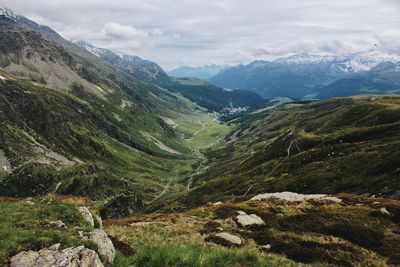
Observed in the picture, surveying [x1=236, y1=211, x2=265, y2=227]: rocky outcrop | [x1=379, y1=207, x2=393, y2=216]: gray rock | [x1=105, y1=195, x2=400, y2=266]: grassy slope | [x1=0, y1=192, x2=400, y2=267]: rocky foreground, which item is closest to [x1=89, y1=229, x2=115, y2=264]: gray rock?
[x1=0, y1=192, x2=400, y2=267]: rocky foreground

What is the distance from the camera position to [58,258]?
1906cm

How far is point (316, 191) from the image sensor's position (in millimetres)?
118938

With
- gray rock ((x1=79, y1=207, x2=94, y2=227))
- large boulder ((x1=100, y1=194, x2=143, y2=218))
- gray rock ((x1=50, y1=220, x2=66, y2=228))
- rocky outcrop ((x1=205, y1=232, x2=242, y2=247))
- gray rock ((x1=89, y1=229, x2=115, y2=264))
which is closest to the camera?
gray rock ((x1=89, y1=229, x2=115, y2=264))

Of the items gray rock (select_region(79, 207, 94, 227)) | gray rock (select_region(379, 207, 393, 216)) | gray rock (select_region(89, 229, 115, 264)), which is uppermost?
gray rock (select_region(89, 229, 115, 264))

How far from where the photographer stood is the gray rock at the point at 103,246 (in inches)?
818

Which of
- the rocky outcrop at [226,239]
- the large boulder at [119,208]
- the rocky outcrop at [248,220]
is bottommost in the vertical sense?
the large boulder at [119,208]

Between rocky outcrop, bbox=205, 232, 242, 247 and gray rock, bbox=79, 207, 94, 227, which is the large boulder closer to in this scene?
rocky outcrop, bbox=205, 232, 242, 247

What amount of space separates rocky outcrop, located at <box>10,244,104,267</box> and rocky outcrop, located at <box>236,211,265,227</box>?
2154cm

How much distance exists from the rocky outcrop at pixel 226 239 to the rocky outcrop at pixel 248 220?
7.33m

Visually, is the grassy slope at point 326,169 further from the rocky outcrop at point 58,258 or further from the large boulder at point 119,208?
the rocky outcrop at point 58,258

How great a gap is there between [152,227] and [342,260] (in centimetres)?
1521

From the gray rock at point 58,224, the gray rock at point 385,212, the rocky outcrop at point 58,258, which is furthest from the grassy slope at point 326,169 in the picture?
the rocky outcrop at point 58,258

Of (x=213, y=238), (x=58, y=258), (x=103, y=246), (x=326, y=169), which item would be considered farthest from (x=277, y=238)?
(x=326, y=169)

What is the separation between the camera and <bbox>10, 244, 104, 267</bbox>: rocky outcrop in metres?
18.5
